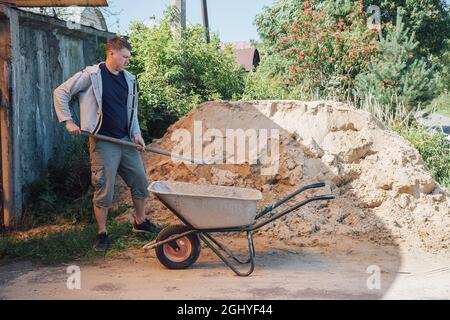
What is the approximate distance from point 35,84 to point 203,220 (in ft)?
10.7

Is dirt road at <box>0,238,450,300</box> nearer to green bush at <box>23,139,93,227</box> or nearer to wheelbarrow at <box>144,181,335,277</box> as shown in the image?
wheelbarrow at <box>144,181,335,277</box>

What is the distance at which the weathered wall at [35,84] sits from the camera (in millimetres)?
6547

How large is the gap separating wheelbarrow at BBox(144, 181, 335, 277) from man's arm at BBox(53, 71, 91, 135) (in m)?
0.92

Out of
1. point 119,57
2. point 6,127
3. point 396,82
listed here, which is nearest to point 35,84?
point 6,127

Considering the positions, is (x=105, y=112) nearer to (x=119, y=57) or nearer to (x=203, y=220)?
(x=119, y=57)

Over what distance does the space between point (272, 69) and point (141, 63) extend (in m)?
7.94

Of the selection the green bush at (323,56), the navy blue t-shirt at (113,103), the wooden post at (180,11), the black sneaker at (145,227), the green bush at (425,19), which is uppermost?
the green bush at (425,19)

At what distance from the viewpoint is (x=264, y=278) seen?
4.90 metres

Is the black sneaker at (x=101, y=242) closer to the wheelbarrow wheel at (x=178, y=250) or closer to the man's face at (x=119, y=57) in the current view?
the wheelbarrow wheel at (x=178, y=250)

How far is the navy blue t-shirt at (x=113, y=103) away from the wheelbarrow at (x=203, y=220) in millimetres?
764

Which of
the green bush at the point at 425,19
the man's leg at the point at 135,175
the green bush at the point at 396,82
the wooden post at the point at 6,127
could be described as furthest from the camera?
the green bush at the point at 425,19

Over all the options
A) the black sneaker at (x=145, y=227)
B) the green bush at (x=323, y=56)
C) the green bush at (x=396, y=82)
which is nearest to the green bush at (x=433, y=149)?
the green bush at (x=396, y=82)
